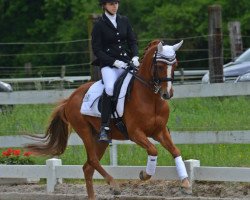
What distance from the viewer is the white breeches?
10352 mm

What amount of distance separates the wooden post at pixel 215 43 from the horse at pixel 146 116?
3.81m

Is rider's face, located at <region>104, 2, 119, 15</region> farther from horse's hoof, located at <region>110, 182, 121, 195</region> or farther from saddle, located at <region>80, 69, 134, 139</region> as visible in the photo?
horse's hoof, located at <region>110, 182, 121, 195</region>

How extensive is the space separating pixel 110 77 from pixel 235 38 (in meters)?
10.3

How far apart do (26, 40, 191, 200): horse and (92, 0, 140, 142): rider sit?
13.9 inches

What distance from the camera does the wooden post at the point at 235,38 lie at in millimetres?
20125

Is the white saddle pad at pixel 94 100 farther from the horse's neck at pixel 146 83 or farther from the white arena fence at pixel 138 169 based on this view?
the white arena fence at pixel 138 169

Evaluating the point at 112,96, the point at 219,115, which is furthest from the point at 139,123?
the point at 219,115

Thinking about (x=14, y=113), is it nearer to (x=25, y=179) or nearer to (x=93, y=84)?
(x=25, y=179)

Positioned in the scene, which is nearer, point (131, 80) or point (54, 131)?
point (131, 80)

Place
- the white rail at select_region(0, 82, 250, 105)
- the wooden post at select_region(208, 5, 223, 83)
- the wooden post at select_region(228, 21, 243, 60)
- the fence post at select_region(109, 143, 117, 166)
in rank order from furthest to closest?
the wooden post at select_region(228, 21, 243, 60)
the wooden post at select_region(208, 5, 223, 83)
the fence post at select_region(109, 143, 117, 166)
the white rail at select_region(0, 82, 250, 105)

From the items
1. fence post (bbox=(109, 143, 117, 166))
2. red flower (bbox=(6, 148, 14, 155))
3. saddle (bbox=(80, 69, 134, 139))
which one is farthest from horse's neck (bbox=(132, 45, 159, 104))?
red flower (bbox=(6, 148, 14, 155))

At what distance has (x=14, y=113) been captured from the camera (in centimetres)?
1434

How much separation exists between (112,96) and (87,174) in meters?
1.24

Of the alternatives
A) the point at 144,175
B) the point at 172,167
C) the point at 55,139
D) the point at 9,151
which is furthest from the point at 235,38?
the point at 144,175
